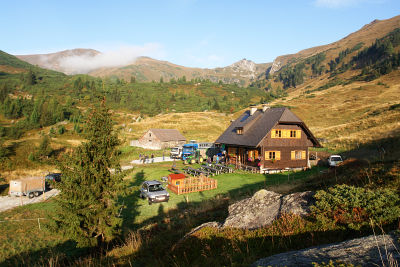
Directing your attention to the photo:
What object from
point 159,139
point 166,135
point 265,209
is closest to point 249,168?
point 265,209

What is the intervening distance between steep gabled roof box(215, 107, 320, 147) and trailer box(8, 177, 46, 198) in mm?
24690

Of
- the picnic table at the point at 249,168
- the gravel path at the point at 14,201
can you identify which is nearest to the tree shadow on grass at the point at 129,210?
the gravel path at the point at 14,201

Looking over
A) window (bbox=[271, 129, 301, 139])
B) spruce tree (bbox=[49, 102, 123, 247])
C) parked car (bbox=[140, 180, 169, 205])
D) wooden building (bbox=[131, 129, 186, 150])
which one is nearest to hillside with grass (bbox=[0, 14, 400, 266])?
spruce tree (bbox=[49, 102, 123, 247])

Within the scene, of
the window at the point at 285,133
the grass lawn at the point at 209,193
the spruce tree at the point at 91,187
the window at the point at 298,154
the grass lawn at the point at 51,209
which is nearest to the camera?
the spruce tree at the point at 91,187

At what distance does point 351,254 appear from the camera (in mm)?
4395

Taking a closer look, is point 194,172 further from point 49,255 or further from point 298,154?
point 49,255

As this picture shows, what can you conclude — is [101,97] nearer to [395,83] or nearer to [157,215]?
[157,215]

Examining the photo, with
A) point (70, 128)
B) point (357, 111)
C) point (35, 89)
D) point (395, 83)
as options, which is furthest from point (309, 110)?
point (35, 89)

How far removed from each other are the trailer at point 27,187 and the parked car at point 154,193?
12.9m

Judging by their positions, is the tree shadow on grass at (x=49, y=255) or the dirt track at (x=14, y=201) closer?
the tree shadow on grass at (x=49, y=255)

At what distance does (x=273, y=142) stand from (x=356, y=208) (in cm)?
2588

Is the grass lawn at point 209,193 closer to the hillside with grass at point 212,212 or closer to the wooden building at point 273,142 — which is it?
the hillside with grass at point 212,212

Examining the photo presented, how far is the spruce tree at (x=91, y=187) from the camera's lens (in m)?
9.78

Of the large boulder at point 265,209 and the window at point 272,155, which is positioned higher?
the large boulder at point 265,209
